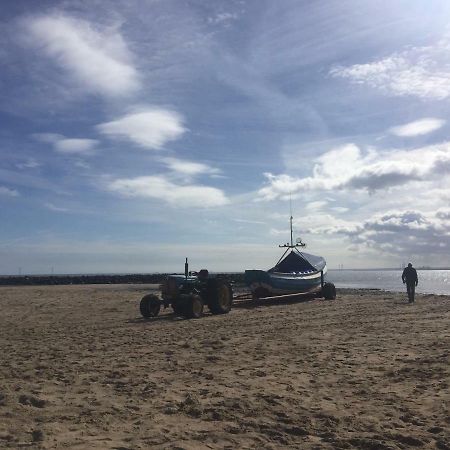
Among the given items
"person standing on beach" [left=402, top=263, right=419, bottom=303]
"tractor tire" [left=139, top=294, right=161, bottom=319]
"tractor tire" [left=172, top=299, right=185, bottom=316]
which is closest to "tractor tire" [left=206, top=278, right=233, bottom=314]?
"tractor tire" [left=172, top=299, right=185, bottom=316]

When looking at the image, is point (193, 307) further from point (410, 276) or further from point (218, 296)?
point (410, 276)

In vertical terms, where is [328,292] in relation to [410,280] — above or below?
below

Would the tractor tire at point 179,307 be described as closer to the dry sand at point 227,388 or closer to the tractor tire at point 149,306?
the tractor tire at point 149,306

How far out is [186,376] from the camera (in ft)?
25.6

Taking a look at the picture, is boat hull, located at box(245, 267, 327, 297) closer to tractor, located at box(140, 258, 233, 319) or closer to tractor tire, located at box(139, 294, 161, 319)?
tractor, located at box(140, 258, 233, 319)

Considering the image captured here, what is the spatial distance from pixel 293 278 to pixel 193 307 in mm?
8833

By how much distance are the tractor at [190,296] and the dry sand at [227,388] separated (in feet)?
10.0

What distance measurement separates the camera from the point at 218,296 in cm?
1738

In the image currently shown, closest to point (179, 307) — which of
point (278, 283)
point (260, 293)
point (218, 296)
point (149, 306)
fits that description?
point (149, 306)

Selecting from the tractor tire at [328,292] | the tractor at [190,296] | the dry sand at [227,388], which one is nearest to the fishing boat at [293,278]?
the tractor tire at [328,292]

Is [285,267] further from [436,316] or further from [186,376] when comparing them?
[186,376]

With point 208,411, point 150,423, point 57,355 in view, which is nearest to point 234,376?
point 208,411

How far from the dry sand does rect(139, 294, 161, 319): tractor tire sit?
3178mm

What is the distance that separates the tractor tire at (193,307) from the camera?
1602 centimetres
